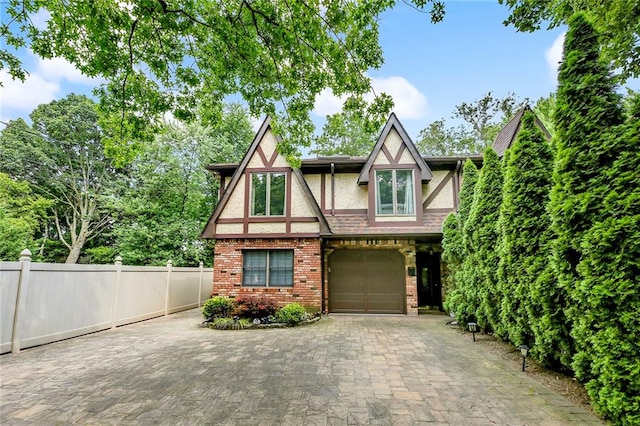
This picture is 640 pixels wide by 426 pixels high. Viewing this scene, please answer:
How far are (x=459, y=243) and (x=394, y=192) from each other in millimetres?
2879

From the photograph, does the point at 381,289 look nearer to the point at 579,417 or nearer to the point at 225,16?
the point at 579,417

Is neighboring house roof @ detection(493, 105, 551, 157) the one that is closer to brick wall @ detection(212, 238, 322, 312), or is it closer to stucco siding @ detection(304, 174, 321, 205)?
stucco siding @ detection(304, 174, 321, 205)

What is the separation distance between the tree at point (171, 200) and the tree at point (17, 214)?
15.7 ft

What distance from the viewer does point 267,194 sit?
9.80 metres

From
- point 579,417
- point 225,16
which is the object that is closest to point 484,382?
point 579,417

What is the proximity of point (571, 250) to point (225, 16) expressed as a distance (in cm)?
633

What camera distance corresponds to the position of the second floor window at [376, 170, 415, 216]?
10039mm

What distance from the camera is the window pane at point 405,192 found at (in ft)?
32.9

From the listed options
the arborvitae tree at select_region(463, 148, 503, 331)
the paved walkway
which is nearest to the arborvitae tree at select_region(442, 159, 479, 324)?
the arborvitae tree at select_region(463, 148, 503, 331)

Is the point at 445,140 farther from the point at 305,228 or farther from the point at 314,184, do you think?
the point at 305,228

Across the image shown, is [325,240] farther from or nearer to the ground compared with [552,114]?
nearer to the ground

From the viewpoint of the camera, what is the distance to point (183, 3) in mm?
4742

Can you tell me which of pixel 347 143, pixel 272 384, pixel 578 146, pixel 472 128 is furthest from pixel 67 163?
pixel 472 128

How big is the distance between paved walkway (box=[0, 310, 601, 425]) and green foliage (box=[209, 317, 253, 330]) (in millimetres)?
1195
